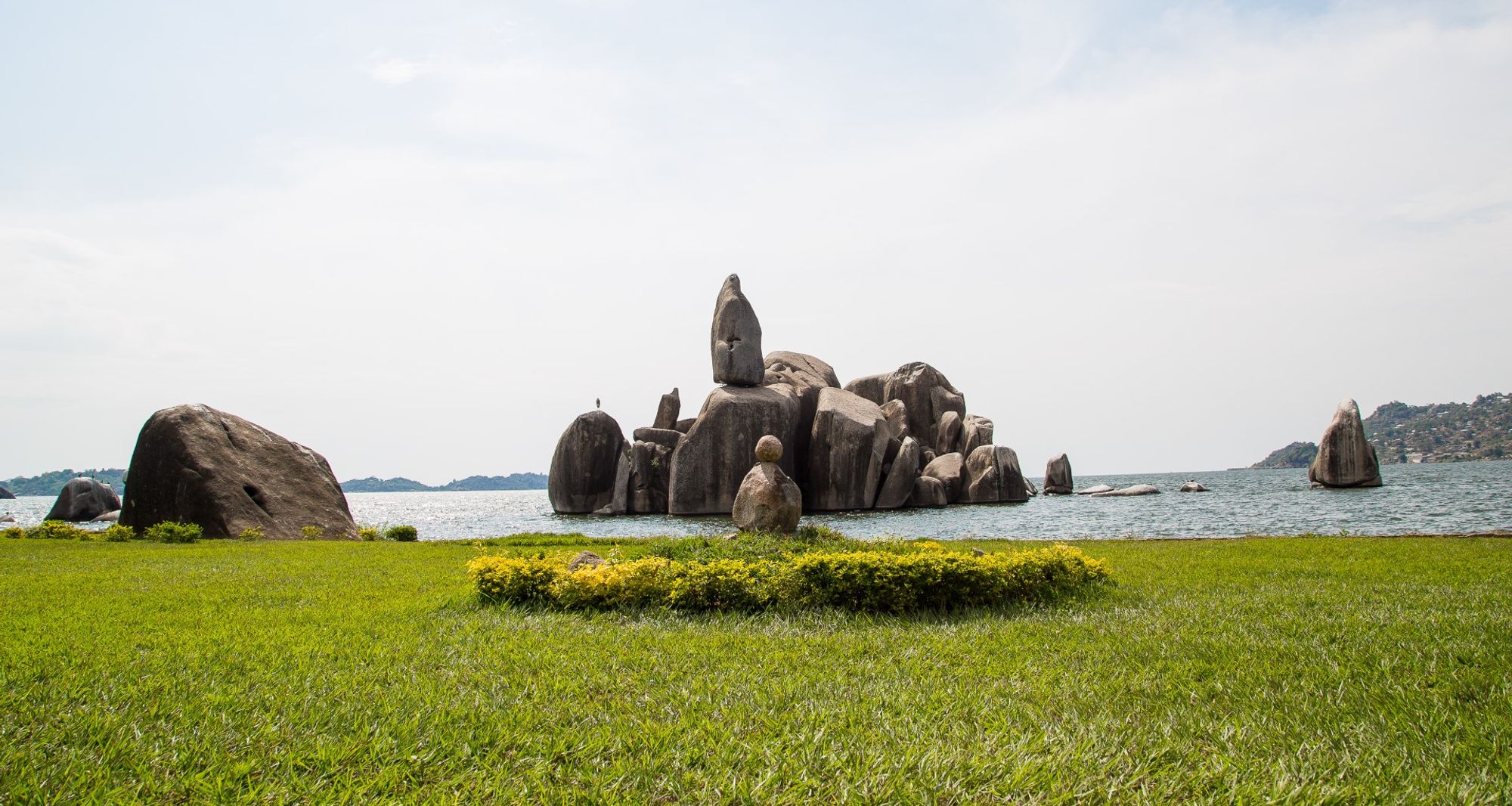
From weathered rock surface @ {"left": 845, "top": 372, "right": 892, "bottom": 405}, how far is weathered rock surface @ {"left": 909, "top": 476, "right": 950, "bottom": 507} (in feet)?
47.0

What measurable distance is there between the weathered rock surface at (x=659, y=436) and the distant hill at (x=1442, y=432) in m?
105

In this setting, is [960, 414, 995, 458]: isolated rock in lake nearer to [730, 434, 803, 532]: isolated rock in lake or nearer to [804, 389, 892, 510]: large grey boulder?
[804, 389, 892, 510]: large grey boulder

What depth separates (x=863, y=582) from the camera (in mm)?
9422

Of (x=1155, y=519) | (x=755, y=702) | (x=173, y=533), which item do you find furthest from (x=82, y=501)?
(x=755, y=702)

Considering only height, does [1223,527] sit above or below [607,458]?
below

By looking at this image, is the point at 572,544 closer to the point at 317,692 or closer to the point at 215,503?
the point at 215,503

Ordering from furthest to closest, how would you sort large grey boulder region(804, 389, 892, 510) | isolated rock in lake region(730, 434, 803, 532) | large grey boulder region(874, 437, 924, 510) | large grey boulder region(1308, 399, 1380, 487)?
large grey boulder region(1308, 399, 1380, 487) < large grey boulder region(874, 437, 924, 510) < large grey boulder region(804, 389, 892, 510) < isolated rock in lake region(730, 434, 803, 532)

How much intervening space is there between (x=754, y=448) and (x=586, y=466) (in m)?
14.8

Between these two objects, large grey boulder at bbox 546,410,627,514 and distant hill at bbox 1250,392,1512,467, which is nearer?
large grey boulder at bbox 546,410,627,514

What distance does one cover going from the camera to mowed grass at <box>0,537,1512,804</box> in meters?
4.07

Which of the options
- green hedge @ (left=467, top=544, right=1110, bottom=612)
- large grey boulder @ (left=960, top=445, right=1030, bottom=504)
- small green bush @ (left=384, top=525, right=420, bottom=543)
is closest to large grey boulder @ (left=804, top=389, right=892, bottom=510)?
large grey boulder @ (left=960, top=445, right=1030, bottom=504)

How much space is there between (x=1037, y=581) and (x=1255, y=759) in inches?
231

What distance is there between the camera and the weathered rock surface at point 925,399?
58500 millimetres

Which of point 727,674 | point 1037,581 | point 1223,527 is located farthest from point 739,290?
point 727,674
